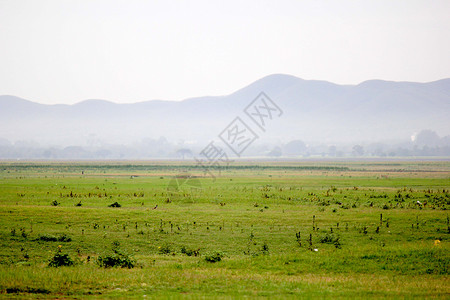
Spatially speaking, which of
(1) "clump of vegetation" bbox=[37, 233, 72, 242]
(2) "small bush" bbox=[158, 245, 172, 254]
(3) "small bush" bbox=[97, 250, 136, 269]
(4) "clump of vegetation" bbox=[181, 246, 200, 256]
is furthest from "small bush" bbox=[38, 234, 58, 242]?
(4) "clump of vegetation" bbox=[181, 246, 200, 256]

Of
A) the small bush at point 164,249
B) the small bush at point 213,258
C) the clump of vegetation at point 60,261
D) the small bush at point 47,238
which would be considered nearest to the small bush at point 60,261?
the clump of vegetation at point 60,261

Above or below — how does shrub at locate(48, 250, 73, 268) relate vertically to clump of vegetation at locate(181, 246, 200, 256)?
above

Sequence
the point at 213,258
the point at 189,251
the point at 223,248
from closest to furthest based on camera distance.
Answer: the point at 213,258 < the point at 189,251 < the point at 223,248

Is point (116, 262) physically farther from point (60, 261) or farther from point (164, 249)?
point (164, 249)

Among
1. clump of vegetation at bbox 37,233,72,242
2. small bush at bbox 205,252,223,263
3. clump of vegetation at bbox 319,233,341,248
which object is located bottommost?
clump of vegetation at bbox 319,233,341,248

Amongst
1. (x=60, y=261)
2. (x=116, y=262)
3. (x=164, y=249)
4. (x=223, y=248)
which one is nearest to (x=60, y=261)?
(x=60, y=261)

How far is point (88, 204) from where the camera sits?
137ft

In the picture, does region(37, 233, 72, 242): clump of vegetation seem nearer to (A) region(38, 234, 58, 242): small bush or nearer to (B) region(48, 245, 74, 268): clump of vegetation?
(A) region(38, 234, 58, 242): small bush

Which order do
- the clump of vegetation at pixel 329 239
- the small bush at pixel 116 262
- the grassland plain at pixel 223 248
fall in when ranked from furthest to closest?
1. the clump of vegetation at pixel 329 239
2. the small bush at pixel 116 262
3. the grassland plain at pixel 223 248

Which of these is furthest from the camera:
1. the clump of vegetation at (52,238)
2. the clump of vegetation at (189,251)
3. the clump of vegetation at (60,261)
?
the clump of vegetation at (52,238)

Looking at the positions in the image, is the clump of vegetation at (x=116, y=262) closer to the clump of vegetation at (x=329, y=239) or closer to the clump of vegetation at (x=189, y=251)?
the clump of vegetation at (x=189, y=251)

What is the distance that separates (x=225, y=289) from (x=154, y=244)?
10550 millimetres

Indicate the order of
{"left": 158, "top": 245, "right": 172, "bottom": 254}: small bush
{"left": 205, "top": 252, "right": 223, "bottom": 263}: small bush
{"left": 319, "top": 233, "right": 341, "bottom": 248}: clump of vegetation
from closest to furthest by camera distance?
{"left": 205, "top": 252, "right": 223, "bottom": 263}: small bush → {"left": 158, "top": 245, "right": 172, "bottom": 254}: small bush → {"left": 319, "top": 233, "right": 341, "bottom": 248}: clump of vegetation

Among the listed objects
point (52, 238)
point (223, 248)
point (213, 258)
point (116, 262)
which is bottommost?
point (223, 248)
